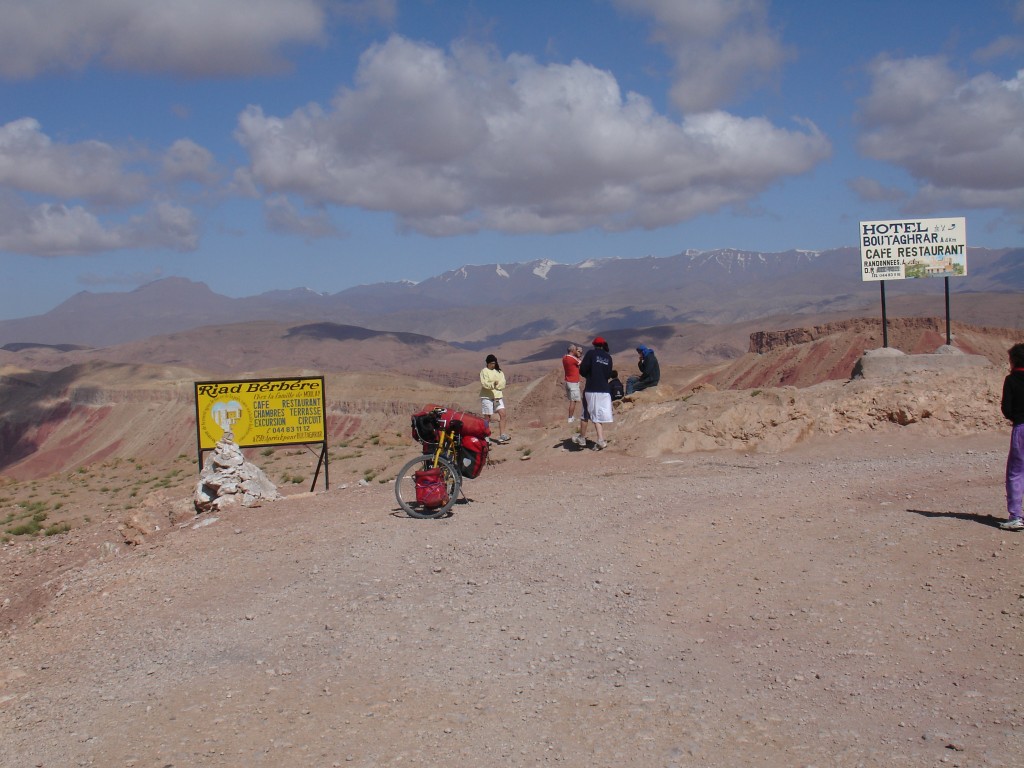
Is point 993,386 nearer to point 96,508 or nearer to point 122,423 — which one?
point 96,508

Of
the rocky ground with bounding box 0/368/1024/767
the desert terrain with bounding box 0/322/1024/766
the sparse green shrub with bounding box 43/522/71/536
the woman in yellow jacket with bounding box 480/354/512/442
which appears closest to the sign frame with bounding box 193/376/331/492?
the desert terrain with bounding box 0/322/1024/766

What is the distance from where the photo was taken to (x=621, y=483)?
455 inches

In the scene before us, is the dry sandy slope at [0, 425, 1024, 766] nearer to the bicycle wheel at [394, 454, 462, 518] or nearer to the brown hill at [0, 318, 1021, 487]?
the bicycle wheel at [394, 454, 462, 518]

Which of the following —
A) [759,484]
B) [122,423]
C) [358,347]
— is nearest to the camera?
[759,484]

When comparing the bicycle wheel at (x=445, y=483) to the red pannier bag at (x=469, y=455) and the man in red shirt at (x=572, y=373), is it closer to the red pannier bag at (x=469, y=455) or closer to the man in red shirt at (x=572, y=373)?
the red pannier bag at (x=469, y=455)

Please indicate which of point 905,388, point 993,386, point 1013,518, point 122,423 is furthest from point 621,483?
point 122,423

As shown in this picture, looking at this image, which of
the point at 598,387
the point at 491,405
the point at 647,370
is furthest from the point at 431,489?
the point at 647,370

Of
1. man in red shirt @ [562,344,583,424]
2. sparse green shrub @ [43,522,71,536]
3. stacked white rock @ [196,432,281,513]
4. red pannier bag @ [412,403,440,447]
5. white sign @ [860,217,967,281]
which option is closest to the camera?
red pannier bag @ [412,403,440,447]

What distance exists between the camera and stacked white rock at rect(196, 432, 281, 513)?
40.3 ft

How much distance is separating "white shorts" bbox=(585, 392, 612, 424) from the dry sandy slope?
3219 millimetres

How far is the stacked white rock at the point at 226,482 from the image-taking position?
12281 millimetres

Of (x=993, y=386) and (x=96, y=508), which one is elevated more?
(x=993, y=386)

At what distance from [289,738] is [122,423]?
66.9 metres

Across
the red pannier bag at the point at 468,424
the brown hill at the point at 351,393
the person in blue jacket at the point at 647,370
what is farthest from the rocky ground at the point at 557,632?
the person in blue jacket at the point at 647,370
